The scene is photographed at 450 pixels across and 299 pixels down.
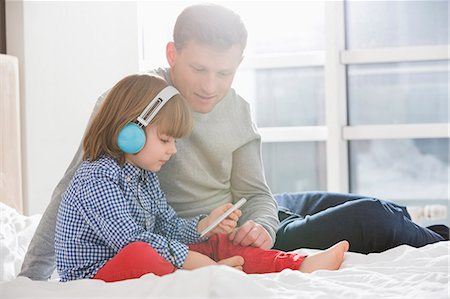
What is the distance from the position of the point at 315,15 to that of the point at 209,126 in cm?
120

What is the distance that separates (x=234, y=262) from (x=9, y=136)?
1.05 metres

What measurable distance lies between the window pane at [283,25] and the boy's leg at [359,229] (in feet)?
3.83

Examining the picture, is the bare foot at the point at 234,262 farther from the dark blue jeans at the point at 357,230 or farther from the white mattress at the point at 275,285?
the dark blue jeans at the point at 357,230

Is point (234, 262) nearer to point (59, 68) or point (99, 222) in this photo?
point (99, 222)

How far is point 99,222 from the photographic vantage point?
1113mm

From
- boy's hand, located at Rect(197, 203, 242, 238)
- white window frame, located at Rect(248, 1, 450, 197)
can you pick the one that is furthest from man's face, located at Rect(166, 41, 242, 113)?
white window frame, located at Rect(248, 1, 450, 197)

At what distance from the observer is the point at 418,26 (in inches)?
94.1

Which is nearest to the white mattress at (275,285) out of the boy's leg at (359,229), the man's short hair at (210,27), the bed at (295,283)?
the bed at (295,283)

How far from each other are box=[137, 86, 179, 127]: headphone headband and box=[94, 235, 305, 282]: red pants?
21cm

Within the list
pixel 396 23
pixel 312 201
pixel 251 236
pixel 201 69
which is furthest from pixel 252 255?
pixel 396 23

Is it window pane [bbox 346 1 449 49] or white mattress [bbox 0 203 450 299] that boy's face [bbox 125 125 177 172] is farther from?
window pane [bbox 346 1 449 49]

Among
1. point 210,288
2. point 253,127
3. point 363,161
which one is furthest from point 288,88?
point 210,288

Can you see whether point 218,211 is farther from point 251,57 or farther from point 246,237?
point 251,57

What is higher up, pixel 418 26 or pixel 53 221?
pixel 418 26
